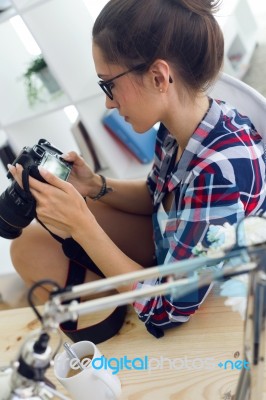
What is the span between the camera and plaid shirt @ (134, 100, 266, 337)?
0.87 meters

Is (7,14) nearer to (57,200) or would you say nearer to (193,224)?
(57,200)

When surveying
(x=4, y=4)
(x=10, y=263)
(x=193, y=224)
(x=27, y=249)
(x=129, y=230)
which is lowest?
(x=10, y=263)

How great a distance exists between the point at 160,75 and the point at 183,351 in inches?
20.1

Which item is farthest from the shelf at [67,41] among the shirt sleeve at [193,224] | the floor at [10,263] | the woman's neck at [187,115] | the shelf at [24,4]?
the shirt sleeve at [193,224]

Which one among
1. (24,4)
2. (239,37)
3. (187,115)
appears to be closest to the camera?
(187,115)

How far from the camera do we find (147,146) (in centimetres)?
208

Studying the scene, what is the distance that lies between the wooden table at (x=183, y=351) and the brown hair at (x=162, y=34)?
1.47 feet

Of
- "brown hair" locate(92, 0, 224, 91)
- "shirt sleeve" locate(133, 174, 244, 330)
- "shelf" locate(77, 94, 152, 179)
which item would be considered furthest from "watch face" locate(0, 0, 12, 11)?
"shirt sleeve" locate(133, 174, 244, 330)

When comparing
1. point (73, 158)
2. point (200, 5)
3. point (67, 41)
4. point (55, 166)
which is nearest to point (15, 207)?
point (55, 166)

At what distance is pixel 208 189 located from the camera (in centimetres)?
88

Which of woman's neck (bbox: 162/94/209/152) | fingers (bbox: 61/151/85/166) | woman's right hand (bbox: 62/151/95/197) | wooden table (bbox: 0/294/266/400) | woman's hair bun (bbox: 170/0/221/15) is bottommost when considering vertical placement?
wooden table (bbox: 0/294/266/400)

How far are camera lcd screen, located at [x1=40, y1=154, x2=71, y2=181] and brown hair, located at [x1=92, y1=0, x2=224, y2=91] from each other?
251mm

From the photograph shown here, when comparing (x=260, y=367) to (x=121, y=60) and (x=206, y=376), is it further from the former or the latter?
(x=121, y=60)

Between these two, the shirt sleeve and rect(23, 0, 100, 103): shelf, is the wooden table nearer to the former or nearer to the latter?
the shirt sleeve
